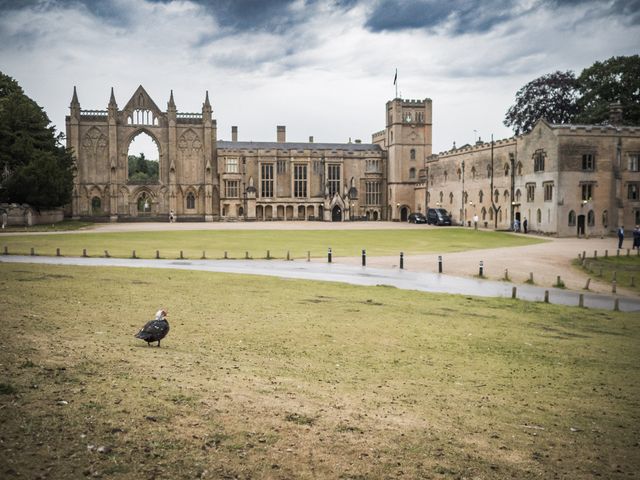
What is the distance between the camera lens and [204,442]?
24.8 ft

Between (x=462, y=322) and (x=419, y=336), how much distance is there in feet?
9.99

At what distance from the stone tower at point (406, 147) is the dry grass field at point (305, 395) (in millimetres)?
82579

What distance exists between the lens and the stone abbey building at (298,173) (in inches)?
2960

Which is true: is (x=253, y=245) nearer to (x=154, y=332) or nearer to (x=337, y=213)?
(x=154, y=332)

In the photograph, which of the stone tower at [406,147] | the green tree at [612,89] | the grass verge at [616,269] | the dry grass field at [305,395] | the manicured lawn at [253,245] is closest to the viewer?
the dry grass field at [305,395]

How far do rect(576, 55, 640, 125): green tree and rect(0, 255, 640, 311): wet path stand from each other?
182 feet

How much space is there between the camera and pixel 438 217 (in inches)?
3307

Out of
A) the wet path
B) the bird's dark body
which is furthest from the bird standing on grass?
the wet path

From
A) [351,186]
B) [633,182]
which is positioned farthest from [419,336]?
[351,186]

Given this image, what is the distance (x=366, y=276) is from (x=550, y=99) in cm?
6924

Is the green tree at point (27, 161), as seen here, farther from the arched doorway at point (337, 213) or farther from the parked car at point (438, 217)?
the parked car at point (438, 217)

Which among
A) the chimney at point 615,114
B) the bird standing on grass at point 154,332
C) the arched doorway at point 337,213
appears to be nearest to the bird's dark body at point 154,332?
the bird standing on grass at point 154,332

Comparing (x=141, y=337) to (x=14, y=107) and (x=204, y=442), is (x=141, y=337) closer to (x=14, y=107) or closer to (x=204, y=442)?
(x=204, y=442)

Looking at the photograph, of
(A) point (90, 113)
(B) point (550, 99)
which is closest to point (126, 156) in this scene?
(A) point (90, 113)
